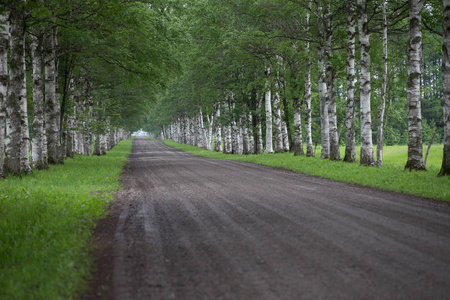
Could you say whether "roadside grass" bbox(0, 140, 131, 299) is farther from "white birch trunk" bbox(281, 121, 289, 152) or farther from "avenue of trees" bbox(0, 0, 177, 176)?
"white birch trunk" bbox(281, 121, 289, 152)

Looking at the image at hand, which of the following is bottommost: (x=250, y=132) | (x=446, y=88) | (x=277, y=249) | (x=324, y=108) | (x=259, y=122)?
(x=277, y=249)

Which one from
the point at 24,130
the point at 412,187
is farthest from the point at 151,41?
the point at 412,187

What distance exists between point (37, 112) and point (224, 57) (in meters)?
15.4

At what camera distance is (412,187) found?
412 inches

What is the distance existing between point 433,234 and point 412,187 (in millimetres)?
5245

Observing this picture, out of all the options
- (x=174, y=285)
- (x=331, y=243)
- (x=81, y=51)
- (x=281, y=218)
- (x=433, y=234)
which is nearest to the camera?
(x=174, y=285)

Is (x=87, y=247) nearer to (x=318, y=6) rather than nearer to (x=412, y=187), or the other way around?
(x=412, y=187)

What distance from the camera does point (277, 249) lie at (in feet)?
16.8

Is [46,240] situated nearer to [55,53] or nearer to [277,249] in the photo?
[277,249]

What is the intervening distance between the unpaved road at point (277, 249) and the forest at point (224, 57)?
18.4ft

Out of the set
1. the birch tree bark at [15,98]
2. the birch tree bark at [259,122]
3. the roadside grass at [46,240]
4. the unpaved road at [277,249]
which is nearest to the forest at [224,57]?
the birch tree bark at [15,98]

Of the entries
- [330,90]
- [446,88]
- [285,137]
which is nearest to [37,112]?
[330,90]

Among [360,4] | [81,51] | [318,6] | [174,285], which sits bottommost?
[174,285]

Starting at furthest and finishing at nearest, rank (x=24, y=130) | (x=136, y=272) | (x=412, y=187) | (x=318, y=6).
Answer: (x=318, y=6) < (x=24, y=130) < (x=412, y=187) < (x=136, y=272)
